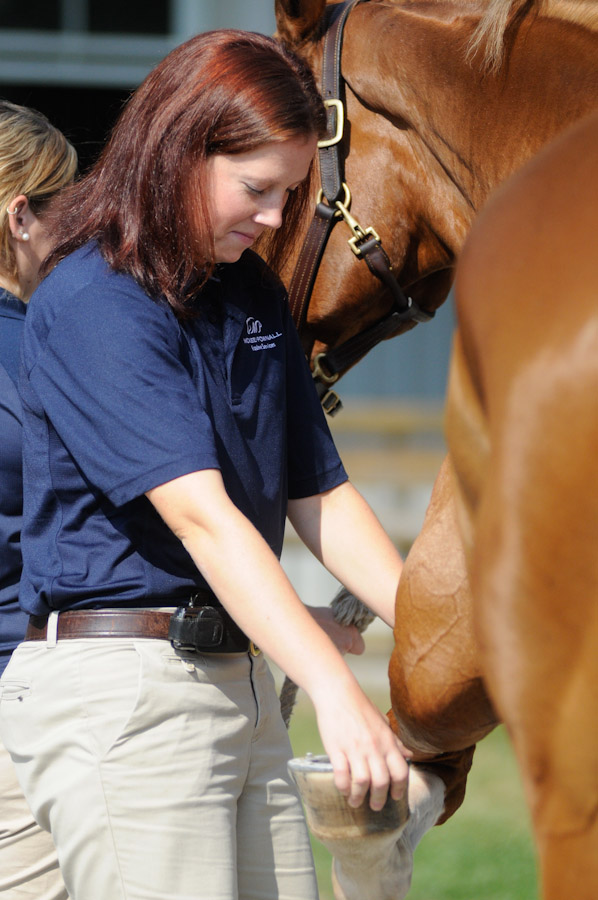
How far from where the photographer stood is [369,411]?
6223 millimetres

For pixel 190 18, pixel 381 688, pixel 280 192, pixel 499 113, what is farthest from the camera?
pixel 190 18

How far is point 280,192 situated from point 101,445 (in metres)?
0.46

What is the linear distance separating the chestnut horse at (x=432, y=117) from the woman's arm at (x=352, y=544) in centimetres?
20

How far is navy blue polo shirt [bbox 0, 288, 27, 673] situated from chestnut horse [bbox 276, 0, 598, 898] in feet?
2.21

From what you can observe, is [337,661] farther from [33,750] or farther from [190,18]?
[190,18]

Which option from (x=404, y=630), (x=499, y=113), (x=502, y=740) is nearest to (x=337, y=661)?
(x=404, y=630)

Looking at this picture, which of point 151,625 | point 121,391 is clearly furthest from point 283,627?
point 121,391

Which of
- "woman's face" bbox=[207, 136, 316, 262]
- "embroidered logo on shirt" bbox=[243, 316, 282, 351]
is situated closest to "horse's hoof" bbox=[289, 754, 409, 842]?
"embroidered logo on shirt" bbox=[243, 316, 282, 351]

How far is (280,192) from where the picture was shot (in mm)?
1599

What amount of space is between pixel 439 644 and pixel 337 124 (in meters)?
1.19

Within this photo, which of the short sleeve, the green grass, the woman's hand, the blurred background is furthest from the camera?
the blurred background

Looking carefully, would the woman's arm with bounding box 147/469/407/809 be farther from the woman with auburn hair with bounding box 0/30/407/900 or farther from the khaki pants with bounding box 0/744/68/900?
the khaki pants with bounding box 0/744/68/900

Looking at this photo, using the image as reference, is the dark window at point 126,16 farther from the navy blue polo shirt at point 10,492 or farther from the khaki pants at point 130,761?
the khaki pants at point 130,761

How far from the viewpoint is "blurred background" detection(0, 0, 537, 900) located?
3.57 metres
